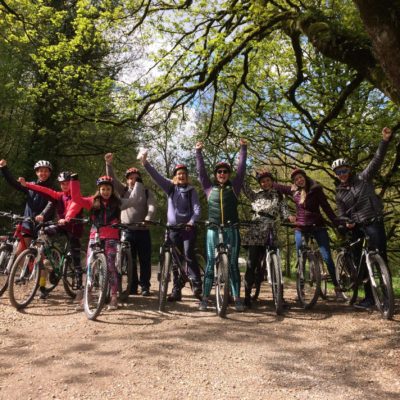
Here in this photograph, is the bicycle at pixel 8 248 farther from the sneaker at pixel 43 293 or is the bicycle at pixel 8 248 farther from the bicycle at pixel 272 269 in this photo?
the bicycle at pixel 272 269

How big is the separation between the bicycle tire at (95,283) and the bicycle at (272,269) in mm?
2105

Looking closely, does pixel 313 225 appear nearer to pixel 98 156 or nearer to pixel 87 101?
pixel 87 101

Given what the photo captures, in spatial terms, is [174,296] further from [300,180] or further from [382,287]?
[382,287]

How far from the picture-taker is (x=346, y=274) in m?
6.23

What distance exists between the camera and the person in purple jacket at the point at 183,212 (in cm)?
598

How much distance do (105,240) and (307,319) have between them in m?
3.04

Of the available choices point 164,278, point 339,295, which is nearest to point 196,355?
point 164,278

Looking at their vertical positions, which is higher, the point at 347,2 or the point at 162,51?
the point at 347,2

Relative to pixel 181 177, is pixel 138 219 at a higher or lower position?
lower

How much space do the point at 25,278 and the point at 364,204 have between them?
5.09 m

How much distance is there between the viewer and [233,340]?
4.08 metres

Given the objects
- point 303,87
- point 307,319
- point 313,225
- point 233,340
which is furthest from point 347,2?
point 233,340

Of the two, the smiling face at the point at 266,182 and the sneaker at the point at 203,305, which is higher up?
the smiling face at the point at 266,182

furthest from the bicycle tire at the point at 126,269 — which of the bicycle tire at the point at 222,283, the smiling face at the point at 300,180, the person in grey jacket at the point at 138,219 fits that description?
the smiling face at the point at 300,180
